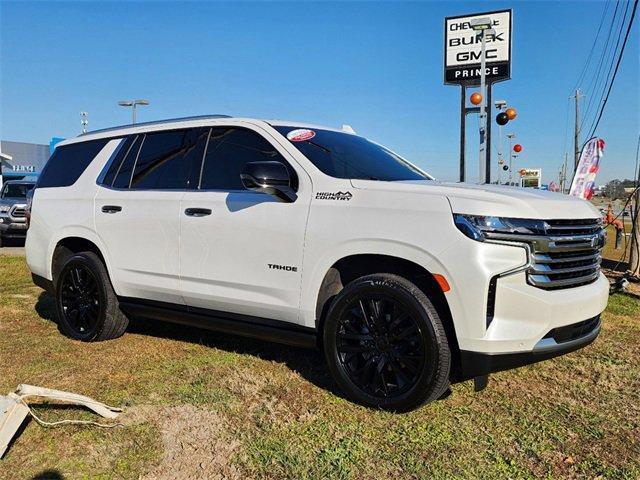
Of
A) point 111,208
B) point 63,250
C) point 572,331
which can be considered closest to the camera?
point 572,331

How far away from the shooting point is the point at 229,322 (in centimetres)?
412

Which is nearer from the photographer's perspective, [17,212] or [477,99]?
[477,99]

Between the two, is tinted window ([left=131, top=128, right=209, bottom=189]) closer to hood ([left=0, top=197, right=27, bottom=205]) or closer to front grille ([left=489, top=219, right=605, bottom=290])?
front grille ([left=489, top=219, right=605, bottom=290])

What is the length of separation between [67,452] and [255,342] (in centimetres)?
222

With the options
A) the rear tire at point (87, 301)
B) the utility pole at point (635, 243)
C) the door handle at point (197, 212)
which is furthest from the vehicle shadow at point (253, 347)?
the utility pole at point (635, 243)

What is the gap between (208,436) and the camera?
3100mm

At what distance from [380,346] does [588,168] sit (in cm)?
631

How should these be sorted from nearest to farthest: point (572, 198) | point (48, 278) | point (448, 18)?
point (572, 198) < point (48, 278) < point (448, 18)

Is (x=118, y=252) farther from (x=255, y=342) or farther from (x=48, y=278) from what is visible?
(x=255, y=342)

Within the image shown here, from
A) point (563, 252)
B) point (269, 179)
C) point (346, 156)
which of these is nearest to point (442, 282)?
point (563, 252)

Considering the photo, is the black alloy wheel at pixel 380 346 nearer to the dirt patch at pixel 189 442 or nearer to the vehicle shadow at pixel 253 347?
the vehicle shadow at pixel 253 347

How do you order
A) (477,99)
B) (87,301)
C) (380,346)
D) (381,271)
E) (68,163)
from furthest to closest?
(477,99), (68,163), (87,301), (381,271), (380,346)

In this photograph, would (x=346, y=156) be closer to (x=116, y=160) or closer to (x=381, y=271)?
(x=381, y=271)

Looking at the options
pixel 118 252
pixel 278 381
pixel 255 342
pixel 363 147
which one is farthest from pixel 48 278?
pixel 363 147
